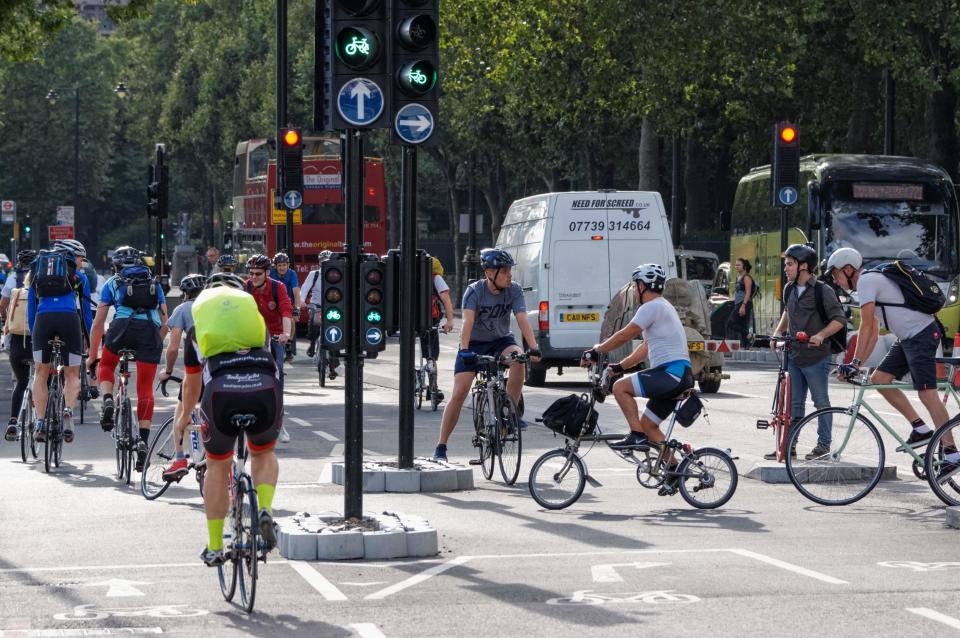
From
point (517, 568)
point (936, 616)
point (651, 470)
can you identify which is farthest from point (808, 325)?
point (936, 616)

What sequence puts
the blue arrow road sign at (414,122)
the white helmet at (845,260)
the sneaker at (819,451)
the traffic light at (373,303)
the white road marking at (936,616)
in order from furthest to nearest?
the white helmet at (845,260), the sneaker at (819,451), the blue arrow road sign at (414,122), the traffic light at (373,303), the white road marking at (936,616)

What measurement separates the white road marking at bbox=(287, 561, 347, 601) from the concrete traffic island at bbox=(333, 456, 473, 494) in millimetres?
3082

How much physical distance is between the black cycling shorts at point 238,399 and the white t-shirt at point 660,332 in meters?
3.86

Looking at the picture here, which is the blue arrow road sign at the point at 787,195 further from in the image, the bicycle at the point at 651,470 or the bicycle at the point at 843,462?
the bicycle at the point at 651,470

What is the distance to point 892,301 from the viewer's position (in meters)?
12.8

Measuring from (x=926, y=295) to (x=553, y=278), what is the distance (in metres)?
10.7

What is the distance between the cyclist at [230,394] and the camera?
8.56 metres

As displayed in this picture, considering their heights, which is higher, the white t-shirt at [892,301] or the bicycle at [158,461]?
the white t-shirt at [892,301]

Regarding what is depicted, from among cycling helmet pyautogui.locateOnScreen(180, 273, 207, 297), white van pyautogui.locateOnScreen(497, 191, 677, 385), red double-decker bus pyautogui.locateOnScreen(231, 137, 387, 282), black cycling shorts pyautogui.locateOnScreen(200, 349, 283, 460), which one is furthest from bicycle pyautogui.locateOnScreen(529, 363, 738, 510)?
red double-decker bus pyautogui.locateOnScreen(231, 137, 387, 282)

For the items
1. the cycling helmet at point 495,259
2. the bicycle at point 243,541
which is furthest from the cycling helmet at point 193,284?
the bicycle at point 243,541

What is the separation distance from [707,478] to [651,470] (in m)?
0.37

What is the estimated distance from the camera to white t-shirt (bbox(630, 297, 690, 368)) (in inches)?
471

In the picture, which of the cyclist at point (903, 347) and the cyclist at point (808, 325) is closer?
the cyclist at point (903, 347)

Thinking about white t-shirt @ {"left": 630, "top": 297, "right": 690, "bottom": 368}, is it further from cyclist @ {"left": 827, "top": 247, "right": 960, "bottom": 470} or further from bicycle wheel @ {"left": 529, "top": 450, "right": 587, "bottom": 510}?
cyclist @ {"left": 827, "top": 247, "right": 960, "bottom": 470}
